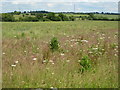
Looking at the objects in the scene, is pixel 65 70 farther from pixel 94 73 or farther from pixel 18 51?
pixel 18 51

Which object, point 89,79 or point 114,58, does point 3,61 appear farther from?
point 114,58

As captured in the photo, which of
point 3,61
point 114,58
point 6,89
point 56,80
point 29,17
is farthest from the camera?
point 29,17

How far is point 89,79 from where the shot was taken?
459 cm

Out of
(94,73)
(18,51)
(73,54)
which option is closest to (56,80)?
(94,73)

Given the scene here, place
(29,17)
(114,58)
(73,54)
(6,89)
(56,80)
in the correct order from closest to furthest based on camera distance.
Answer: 1. (6,89)
2. (56,80)
3. (114,58)
4. (73,54)
5. (29,17)

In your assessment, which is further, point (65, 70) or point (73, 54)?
point (73, 54)

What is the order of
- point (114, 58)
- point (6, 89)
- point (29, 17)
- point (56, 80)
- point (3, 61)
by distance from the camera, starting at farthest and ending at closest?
1. point (29, 17)
2. point (114, 58)
3. point (3, 61)
4. point (56, 80)
5. point (6, 89)

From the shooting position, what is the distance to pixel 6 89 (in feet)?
14.0

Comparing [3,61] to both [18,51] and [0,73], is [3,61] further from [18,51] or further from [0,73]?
[18,51]

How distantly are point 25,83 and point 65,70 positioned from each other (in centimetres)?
115

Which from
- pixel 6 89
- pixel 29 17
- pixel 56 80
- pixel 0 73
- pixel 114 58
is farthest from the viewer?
pixel 29 17

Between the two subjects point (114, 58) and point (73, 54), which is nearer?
point (114, 58)

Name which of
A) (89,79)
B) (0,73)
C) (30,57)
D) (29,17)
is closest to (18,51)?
(30,57)

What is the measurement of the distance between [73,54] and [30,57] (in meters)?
1.48
